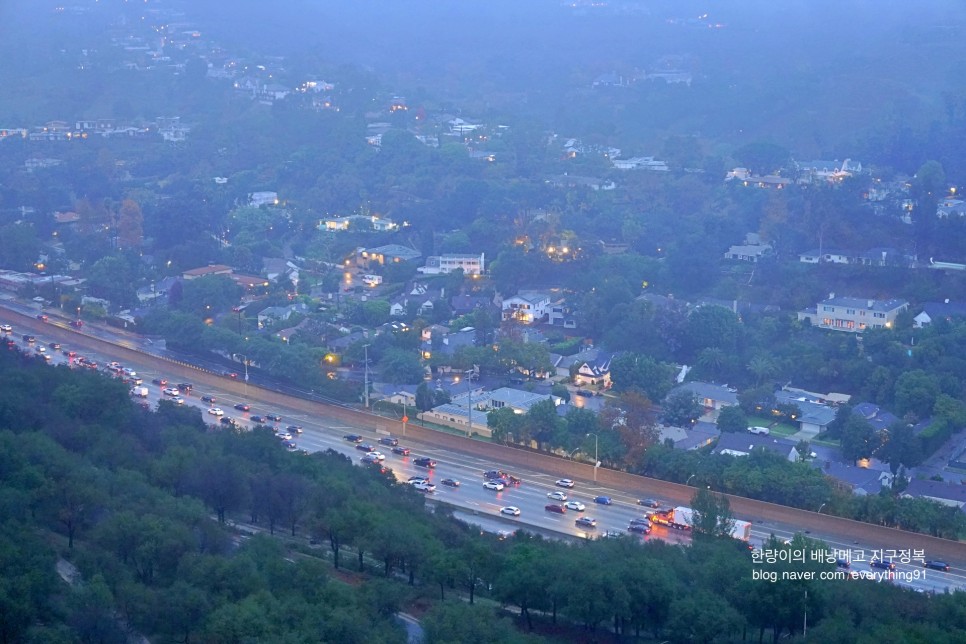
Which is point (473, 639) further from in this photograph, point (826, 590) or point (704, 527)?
point (704, 527)

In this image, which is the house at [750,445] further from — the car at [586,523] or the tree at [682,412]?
the car at [586,523]

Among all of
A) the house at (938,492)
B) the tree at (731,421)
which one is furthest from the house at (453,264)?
the house at (938,492)

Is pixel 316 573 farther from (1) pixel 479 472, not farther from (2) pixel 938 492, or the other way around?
(2) pixel 938 492

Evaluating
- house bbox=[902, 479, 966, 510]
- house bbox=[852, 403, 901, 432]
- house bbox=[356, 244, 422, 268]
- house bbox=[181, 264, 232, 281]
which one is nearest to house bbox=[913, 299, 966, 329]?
house bbox=[852, 403, 901, 432]

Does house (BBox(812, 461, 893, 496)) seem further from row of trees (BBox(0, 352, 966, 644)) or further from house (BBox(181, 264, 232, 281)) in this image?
house (BBox(181, 264, 232, 281))

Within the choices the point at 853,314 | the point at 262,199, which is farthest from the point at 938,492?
the point at 262,199

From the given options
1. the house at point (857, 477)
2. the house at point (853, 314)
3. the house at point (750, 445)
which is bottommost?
the house at point (857, 477)
